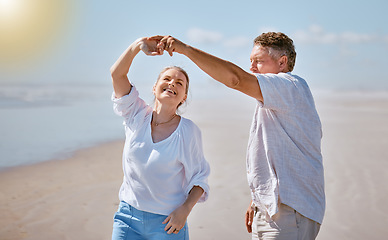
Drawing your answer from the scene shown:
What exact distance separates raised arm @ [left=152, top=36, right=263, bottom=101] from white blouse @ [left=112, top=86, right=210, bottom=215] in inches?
22.2

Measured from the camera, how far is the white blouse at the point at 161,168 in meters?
2.85

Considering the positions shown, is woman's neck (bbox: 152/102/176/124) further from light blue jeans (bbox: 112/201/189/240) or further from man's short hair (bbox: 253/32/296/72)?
man's short hair (bbox: 253/32/296/72)

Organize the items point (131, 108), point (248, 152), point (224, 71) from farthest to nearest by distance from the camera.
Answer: point (131, 108) < point (248, 152) < point (224, 71)

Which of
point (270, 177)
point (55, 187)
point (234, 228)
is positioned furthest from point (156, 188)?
point (55, 187)

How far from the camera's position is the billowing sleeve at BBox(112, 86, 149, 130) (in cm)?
300

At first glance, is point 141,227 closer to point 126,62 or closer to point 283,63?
point 126,62

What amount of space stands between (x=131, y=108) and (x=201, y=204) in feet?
12.8

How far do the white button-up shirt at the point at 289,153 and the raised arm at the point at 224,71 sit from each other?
0.14m

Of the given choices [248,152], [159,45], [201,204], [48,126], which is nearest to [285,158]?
[248,152]

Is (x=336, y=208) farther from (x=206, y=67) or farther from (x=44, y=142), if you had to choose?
(x=44, y=142)

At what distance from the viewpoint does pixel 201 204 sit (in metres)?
6.69

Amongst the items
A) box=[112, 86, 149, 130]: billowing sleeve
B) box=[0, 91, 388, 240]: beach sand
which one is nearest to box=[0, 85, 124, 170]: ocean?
box=[0, 91, 388, 240]: beach sand

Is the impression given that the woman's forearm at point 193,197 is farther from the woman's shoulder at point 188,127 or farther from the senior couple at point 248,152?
the woman's shoulder at point 188,127

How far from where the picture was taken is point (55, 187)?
299 inches
